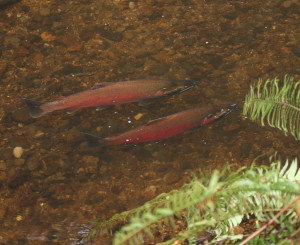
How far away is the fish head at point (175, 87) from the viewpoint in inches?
174

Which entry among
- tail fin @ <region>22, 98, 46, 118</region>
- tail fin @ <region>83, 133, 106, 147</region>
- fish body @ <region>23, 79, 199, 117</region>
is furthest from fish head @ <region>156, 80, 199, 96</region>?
tail fin @ <region>22, 98, 46, 118</region>

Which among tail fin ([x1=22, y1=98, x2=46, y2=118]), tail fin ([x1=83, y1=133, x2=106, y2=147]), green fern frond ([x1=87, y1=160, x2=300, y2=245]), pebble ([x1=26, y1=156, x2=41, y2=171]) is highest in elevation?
green fern frond ([x1=87, y1=160, x2=300, y2=245])

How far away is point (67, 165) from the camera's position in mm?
4047

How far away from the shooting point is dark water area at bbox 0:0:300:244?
3812 millimetres

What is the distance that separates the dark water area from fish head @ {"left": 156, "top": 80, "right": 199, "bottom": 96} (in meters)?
0.15

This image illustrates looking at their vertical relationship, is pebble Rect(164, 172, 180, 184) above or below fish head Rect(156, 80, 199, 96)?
below

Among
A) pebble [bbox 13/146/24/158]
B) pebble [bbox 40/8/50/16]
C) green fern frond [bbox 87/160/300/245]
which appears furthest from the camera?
pebble [bbox 40/8/50/16]

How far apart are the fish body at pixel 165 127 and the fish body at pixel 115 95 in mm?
415

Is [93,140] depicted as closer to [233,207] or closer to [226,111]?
[226,111]

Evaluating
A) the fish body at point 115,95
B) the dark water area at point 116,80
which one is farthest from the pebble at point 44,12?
the fish body at point 115,95

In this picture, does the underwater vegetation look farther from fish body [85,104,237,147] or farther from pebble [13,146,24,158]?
pebble [13,146,24,158]

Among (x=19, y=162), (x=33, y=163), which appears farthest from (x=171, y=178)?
(x=19, y=162)

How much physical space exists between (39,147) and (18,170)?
325mm

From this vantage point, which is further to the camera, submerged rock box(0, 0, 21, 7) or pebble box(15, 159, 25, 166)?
submerged rock box(0, 0, 21, 7)
